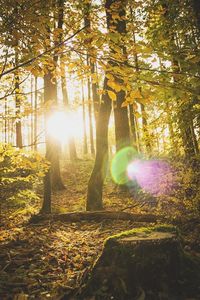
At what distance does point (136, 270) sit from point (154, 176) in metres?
4.32

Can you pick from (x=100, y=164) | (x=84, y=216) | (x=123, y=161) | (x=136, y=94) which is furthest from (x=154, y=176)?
(x=136, y=94)

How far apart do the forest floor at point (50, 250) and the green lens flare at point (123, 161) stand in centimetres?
238

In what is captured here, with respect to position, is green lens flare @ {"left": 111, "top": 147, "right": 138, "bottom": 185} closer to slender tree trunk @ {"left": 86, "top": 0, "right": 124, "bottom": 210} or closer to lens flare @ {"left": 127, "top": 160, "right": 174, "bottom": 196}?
lens flare @ {"left": 127, "top": 160, "right": 174, "bottom": 196}

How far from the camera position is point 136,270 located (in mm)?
3941

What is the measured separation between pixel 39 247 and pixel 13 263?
2.66ft

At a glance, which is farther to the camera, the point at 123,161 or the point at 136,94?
the point at 123,161

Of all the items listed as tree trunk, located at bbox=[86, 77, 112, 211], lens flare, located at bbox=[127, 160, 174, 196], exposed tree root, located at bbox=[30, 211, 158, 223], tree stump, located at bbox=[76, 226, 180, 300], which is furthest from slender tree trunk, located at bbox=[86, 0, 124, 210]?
tree stump, located at bbox=[76, 226, 180, 300]

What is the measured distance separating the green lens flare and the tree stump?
6998 millimetres

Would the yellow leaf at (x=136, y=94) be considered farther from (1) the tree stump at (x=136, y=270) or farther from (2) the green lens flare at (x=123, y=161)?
(2) the green lens flare at (x=123, y=161)

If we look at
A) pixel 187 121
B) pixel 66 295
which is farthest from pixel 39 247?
pixel 187 121

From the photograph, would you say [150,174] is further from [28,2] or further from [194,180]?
[28,2]

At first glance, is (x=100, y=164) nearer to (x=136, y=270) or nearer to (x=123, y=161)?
(x=123, y=161)

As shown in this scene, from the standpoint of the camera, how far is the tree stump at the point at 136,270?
3748mm

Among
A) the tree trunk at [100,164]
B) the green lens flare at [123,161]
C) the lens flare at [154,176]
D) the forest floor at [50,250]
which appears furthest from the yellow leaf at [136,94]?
the green lens flare at [123,161]
